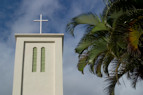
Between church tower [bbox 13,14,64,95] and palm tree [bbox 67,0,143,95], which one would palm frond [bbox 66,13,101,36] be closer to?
palm tree [bbox 67,0,143,95]

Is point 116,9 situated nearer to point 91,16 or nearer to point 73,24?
point 91,16

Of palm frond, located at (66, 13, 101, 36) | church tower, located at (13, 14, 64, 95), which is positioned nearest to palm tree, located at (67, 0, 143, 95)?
palm frond, located at (66, 13, 101, 36)

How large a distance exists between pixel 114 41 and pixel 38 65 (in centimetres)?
921

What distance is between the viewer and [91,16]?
8.91 meters

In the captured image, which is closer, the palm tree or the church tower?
the palm tree

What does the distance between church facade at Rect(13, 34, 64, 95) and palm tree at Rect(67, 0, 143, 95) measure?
6146 millimetres

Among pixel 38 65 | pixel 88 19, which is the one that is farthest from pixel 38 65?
pixel 88 19

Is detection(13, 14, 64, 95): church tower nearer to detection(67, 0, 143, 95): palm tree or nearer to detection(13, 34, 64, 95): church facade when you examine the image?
detection(13, 34, 64, 95): church facade

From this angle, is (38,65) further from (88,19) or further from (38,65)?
(88,19)

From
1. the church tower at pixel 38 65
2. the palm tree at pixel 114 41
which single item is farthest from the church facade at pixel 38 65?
the palm tree at pixel 114 41

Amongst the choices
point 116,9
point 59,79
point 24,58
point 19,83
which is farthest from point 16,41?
point 116,9

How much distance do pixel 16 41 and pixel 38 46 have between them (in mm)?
1590

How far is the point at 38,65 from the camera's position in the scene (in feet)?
52.5

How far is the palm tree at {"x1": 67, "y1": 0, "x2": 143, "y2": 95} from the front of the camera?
7.36 metres
